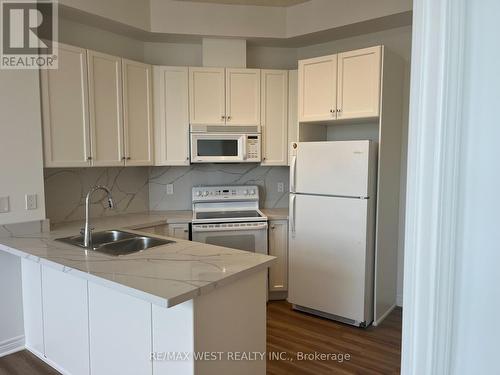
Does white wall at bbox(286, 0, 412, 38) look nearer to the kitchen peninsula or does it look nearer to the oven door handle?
the oven door handle

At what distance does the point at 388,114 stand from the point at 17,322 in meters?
3.39

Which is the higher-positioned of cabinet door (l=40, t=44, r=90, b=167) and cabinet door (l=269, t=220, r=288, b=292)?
Result: cabinet door (l=40, t=44, r=90, b=167)

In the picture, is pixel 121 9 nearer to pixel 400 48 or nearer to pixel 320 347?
pixel 400 48

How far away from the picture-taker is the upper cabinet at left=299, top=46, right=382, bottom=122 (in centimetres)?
305

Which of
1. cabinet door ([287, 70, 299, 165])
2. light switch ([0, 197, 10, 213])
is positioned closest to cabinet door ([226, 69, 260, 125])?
cabinet door ([287, 70, 299, 165])


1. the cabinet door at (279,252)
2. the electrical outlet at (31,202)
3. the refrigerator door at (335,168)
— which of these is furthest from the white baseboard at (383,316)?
the electrical outlet at (31,202)

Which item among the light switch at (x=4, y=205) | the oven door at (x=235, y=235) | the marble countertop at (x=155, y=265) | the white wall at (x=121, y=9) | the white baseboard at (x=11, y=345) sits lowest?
the white baseboard at (x=11, y=345)

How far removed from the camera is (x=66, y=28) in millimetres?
3189

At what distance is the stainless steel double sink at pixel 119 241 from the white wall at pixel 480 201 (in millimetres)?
1941

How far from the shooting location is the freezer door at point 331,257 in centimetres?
308

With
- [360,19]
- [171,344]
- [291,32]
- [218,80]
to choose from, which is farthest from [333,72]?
[171,344]

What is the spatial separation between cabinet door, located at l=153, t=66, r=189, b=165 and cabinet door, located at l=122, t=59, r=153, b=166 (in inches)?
→ 3.0

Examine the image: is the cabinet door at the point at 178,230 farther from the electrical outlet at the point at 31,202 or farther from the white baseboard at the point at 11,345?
the white baseboard at the point at 11,345

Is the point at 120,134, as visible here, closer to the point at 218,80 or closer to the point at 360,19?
the point at 218,80
